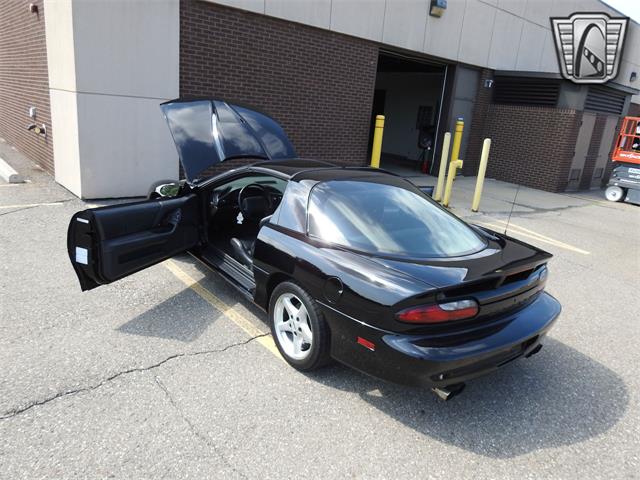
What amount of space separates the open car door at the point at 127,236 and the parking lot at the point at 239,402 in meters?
0.44

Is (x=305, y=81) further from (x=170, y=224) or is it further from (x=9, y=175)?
(x=170, y=224)

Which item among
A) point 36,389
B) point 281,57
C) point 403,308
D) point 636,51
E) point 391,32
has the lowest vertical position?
point 36,389

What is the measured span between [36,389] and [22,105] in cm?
949

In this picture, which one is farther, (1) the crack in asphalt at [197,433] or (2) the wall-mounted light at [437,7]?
(2) the wall-mounted light at [437,7]

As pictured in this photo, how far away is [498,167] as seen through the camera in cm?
1465

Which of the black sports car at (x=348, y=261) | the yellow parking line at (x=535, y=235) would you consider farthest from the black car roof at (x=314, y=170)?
the yellow parking line at (x=535, y=235)

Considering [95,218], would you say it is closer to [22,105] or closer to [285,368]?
[285,368]

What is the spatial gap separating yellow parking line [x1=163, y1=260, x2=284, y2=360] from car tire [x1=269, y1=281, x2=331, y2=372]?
0.73ft

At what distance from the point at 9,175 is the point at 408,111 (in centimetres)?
1254

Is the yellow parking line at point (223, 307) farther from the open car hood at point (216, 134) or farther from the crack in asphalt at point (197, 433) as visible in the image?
the open car hood at point (216, 134)

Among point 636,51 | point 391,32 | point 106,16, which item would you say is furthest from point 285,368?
point 636,51

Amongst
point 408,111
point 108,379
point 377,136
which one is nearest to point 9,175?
point 377,136

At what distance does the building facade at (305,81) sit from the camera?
7.06m
